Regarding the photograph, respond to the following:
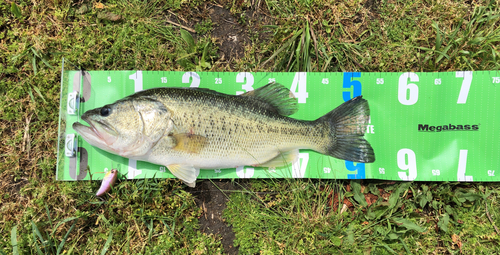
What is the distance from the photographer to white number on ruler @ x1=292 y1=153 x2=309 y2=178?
139 inches

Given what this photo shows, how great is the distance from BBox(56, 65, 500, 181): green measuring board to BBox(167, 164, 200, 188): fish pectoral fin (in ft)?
0.99

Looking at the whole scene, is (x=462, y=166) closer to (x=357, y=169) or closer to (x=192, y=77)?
(x=357, y=169)

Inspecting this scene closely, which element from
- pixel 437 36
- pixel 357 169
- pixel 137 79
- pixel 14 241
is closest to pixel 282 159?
pixel 357 169

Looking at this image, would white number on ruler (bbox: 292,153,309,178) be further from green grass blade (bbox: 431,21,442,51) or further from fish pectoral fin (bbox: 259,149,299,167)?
green grass blade (bbox: 431,21,442,51)

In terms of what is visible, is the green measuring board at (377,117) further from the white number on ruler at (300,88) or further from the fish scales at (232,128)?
the fish scales at (232,128)

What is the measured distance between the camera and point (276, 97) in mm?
3426

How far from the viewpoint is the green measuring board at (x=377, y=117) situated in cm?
345

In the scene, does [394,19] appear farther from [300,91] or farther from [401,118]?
[300,91]

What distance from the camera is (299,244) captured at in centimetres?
338

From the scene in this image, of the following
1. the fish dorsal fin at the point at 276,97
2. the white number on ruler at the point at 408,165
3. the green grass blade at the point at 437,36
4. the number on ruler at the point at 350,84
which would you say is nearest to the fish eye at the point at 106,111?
the fish dorsal fin at the point at 276,97

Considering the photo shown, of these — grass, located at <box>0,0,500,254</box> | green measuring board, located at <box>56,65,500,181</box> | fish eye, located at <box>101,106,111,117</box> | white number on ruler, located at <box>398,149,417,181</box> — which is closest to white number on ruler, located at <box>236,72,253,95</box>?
green measuring board, located at <box>56,65,500,181</box>

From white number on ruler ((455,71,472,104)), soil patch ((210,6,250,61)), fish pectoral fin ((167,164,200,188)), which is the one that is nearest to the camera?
fish pectoral fin ((167,164,200,188))

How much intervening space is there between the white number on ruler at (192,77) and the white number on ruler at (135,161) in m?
0.61

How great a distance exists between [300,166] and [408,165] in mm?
1429
